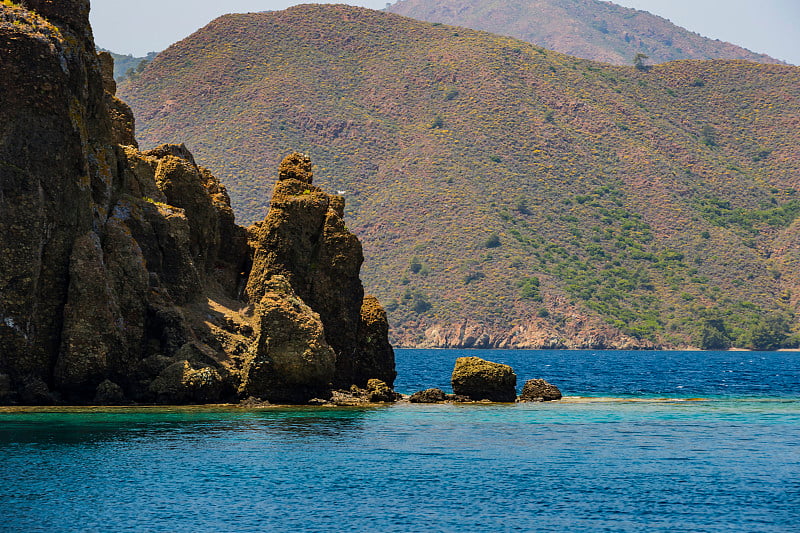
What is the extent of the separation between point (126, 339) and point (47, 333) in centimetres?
364

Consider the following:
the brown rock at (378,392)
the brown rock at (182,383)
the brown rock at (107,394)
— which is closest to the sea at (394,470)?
the brown rock at (182,383)

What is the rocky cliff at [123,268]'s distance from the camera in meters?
46.5

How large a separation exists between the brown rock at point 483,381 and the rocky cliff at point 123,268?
6.55 m

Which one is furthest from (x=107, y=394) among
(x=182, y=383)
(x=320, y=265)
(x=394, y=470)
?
(x=394, y=470)

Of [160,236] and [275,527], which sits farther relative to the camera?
[160,236]

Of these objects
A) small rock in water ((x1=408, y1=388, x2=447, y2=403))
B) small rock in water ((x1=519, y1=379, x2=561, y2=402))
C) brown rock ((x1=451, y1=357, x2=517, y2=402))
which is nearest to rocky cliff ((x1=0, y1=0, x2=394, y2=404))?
small rock in water ((x1=408, y1=388, x2=447, y2=403))

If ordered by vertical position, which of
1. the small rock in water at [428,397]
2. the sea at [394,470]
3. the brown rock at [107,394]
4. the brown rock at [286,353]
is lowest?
the sea at [394,470]

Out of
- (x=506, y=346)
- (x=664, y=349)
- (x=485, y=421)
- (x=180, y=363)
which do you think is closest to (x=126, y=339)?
(x=180, y=363)

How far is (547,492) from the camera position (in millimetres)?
29453

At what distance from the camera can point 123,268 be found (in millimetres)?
49094

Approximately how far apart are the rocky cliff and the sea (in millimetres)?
2392

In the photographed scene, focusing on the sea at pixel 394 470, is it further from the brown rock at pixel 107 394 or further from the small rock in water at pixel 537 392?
the small rock in water at pixel 537 392

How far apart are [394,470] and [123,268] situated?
2213 centimetres

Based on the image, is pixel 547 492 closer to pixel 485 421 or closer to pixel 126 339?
pixel 485 421
